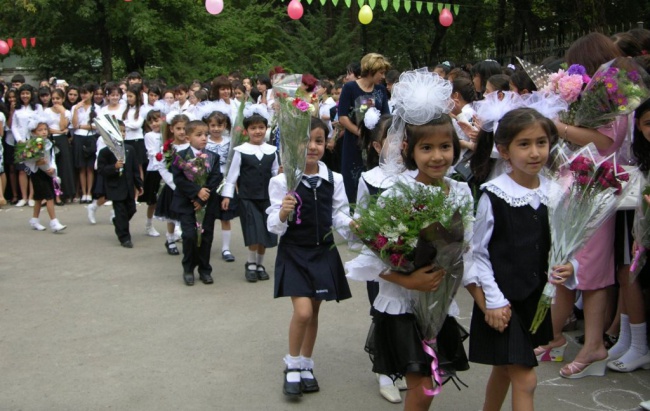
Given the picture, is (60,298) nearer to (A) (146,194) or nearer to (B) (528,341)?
(A) (146,194)

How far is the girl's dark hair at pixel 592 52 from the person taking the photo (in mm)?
5167

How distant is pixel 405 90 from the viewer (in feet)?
13.3

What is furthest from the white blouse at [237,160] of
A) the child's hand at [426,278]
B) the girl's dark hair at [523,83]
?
the child's hand at [426,278]

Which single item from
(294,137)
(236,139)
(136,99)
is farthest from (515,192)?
(136,99)

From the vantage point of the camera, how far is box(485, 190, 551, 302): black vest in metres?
3.84

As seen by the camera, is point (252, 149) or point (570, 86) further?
point (252, 149)

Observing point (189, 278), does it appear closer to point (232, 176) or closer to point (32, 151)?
point (232, 176)

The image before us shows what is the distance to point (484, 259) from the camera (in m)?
3.86

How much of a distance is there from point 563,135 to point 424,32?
2453cm

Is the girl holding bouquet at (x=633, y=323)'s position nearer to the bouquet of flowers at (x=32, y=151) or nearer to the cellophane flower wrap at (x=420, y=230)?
the cellophane flower wrap at (x=420, y=230)

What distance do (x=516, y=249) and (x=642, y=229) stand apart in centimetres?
114

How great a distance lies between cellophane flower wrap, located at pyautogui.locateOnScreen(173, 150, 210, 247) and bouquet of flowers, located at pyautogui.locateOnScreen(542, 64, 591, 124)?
155 inches

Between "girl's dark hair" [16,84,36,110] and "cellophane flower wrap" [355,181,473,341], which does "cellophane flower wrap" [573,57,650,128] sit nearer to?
"cellophane flower wrap" [355,181,473,341]

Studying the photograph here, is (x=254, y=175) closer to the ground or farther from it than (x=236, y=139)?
closer to the ground
